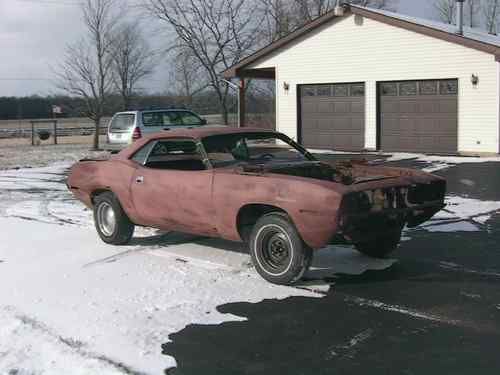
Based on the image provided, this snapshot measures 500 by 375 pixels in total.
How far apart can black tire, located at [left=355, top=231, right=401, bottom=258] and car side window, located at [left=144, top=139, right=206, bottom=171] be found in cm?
218

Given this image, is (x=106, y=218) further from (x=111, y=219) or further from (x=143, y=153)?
(x=143, y=153)

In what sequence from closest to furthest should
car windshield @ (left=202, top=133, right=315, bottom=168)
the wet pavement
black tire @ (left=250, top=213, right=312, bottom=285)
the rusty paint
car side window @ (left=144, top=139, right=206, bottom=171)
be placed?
1. the wet pavement
2. the rusty paint
3. black tire @ (left=250, top=213, right=312, bottom=285)
4. car windshield @ (left=202, top=133, right=315, bottom=168)
5. car side window @ (left=144, top=139, right=206, bottom=171)

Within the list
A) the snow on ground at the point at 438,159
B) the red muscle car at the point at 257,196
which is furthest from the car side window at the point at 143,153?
the snow on ground at the point at 438,159

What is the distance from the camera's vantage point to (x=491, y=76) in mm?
18906

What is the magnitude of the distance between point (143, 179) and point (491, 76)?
14.5 metres

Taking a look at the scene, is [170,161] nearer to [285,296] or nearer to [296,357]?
[285,296]

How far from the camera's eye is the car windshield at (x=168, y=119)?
19763 millimetres

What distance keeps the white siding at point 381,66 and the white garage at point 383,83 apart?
0.10ft

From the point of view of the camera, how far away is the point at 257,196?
6.04 metres

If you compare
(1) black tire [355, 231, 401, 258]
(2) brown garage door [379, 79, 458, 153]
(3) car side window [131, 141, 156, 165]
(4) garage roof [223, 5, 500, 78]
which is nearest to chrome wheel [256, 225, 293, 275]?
(1) black tire [355, 231, 401, 258]

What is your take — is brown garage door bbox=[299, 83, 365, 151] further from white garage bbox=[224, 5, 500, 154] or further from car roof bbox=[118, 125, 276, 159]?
car roof bbox=[118, 125, 276, 159]

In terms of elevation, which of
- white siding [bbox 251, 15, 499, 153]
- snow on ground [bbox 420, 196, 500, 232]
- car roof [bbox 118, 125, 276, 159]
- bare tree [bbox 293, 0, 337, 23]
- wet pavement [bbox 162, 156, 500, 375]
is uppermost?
bare tree [bbox 293, 0, 337, 23]

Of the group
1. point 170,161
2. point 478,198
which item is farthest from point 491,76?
point 170,161

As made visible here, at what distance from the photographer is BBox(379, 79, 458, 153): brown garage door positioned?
20.0 meters
